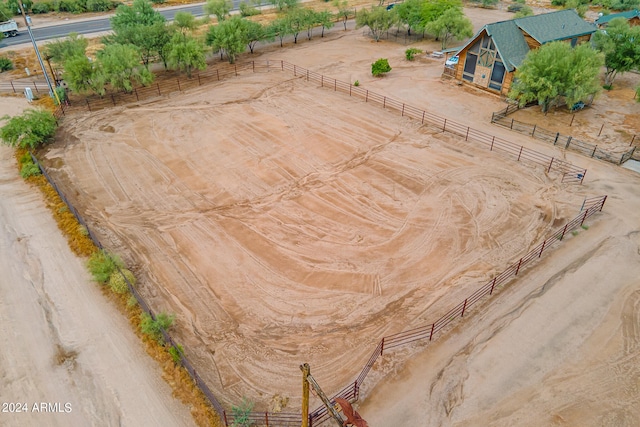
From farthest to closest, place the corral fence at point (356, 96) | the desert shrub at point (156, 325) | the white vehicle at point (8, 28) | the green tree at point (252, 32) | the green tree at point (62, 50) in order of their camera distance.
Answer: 1. the white vehicle at point (8, 28)
2. the green tree at point (252, 32)
3. the green tree at point (62, 50)
4. the corral fence at point (356, 96)
5. the desert shrub at point (156, 325)

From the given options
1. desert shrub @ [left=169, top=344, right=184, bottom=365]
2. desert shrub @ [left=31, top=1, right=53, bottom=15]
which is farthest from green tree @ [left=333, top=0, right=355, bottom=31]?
desert shrub @ [left=169, top=344, right=184, bottom=365]

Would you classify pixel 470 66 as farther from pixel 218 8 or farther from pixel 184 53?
pixel 218 8

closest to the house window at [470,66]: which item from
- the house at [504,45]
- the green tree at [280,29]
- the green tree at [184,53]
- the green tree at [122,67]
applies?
the house at [504,45]

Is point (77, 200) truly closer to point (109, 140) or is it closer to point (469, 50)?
point (109, 140)

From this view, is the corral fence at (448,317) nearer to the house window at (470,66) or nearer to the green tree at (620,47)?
the house window at (470,66)

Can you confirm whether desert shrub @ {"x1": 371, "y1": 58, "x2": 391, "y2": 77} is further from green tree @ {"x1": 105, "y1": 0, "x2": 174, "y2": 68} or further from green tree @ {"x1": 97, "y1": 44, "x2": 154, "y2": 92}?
green tree @ {"x1": 97, "y1": 44, "x2": 154, "y2": 92}

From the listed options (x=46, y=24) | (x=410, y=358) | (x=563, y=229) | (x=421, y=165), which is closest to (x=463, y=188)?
(x=421, y=165)

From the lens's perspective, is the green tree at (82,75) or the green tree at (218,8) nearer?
the green tree at (82,75)
